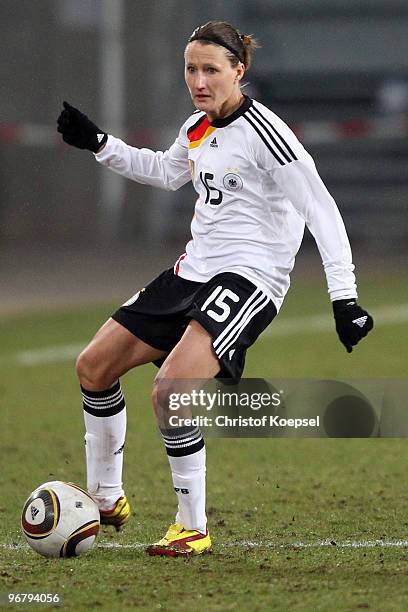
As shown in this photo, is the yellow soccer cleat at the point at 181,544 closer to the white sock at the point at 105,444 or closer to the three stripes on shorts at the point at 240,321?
the white sock at the point at 105,444

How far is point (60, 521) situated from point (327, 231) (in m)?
1.46

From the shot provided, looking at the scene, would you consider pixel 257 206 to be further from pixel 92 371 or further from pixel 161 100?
pixel 161 100

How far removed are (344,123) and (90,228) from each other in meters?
3.56

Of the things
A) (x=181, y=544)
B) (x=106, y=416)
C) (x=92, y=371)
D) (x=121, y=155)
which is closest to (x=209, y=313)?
(x=92, y=371)

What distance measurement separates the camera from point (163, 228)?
1731 cm

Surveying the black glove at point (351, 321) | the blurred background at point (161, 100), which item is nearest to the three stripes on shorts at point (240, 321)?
the black glove at point (351, 321)

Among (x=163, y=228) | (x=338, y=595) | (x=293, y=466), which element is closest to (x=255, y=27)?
(x=163, y=228)

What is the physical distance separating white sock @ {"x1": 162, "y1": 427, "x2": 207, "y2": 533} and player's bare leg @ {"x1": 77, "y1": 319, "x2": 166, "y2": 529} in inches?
15.8

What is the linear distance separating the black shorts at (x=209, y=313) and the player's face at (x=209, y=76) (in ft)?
2.17

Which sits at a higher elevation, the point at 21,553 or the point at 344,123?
the point at 344,123

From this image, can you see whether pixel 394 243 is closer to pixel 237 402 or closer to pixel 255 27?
pixel 255 27

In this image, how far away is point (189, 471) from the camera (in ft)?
16.8

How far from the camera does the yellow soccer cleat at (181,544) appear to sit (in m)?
5.05

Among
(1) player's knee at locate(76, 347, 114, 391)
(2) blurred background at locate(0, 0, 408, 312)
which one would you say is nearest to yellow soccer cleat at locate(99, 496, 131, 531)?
(1) player's knee at locate(76, 347, 114, 391)
